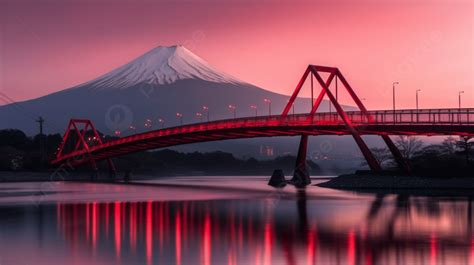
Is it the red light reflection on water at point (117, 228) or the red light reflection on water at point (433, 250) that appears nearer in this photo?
the red light reflection on water at point (433, 250)

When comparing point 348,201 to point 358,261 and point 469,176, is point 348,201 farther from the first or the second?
point 358,261

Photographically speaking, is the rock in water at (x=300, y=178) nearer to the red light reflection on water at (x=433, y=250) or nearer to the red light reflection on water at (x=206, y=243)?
the red light reflection on water at (x=206, y=243)

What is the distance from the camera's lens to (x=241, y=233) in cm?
2959

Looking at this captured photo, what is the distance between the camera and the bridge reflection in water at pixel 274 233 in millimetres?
22938

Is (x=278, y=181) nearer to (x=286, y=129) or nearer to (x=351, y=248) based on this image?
(x=286, y=129)

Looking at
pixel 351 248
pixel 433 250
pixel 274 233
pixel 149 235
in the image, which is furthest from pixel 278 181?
pixel 433 250

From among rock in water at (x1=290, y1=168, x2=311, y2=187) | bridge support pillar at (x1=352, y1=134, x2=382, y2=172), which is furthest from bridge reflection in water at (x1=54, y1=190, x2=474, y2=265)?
rock in water at (x1=290, y1=168, x2=311, y2=187)

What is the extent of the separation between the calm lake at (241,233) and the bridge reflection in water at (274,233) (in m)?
0.03

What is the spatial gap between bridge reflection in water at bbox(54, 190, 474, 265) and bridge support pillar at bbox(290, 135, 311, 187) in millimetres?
30229

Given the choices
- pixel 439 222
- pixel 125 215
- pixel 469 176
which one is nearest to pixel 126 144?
pixel 469 176

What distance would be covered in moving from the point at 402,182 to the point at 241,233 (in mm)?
35751

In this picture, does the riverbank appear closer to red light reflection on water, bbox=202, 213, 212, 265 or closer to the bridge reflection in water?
the bridge reflection in water

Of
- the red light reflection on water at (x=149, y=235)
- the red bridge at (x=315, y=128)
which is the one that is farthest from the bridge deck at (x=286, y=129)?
the red light reflection on water at (x=149, y=235)

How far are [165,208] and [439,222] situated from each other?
55.9 feet
